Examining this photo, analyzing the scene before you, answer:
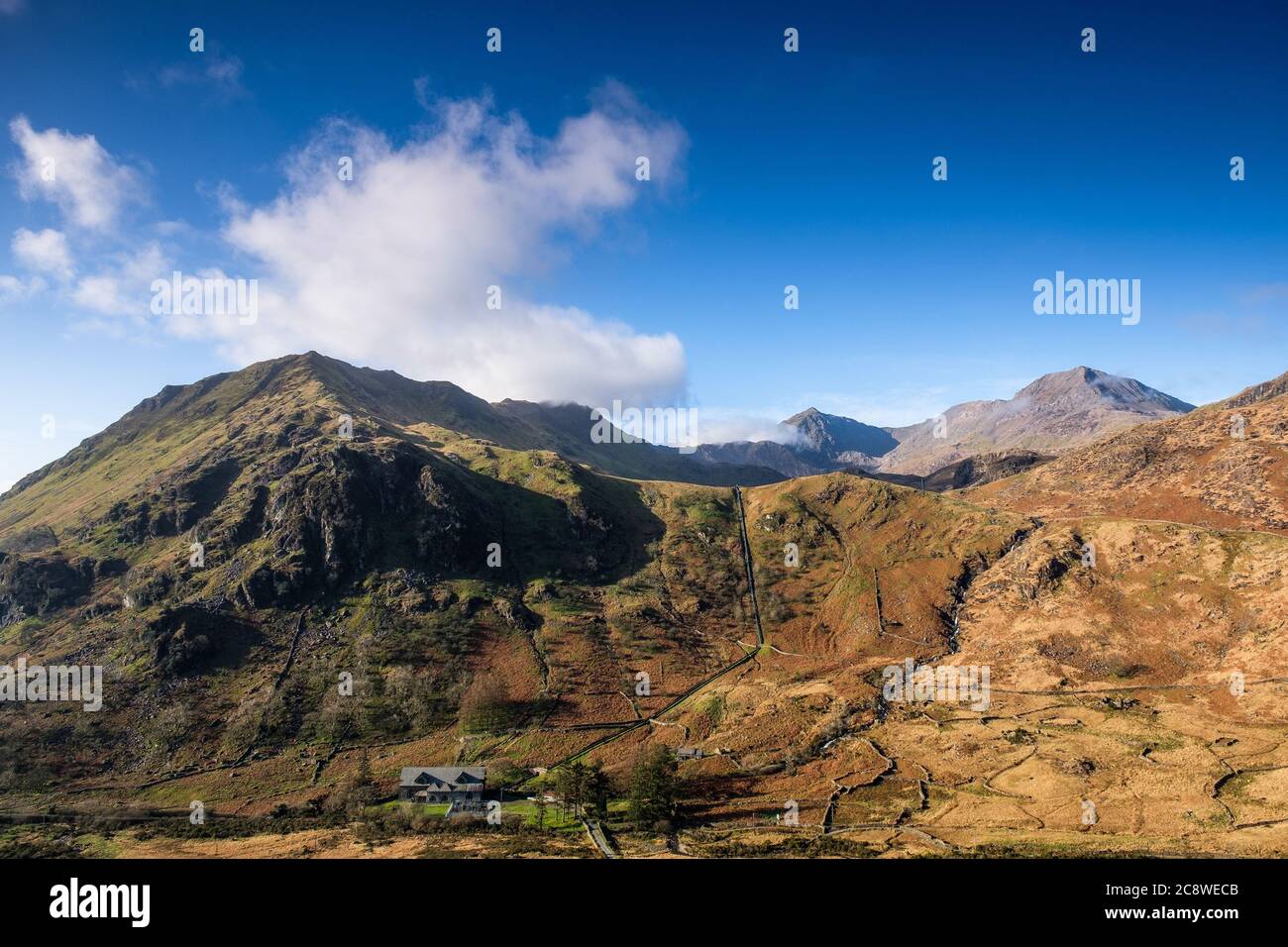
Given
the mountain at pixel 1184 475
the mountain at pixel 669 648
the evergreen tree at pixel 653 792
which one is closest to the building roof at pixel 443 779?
the mountain at pixel 669 648

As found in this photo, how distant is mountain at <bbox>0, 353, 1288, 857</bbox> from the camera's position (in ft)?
214

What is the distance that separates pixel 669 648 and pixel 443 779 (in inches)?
1900

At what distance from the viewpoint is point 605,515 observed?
155875mm

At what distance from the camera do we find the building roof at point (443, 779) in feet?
244

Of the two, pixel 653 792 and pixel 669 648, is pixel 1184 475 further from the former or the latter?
pixel 653 792

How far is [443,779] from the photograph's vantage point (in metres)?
75.1

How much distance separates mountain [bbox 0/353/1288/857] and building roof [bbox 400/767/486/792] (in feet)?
14.3

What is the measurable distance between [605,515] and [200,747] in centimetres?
8998

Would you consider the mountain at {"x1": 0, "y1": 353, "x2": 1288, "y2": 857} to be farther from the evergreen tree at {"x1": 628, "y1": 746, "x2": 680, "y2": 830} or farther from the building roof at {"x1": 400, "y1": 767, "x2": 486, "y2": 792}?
the building roof at {"x1": 400, "y1": 767, "x2": 486, "y2": 792}

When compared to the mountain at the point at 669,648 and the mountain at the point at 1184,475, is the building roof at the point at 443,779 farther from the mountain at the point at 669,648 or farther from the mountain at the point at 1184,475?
the mountain at the point at 1184,475

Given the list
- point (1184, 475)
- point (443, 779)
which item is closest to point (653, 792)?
point (443, 779)

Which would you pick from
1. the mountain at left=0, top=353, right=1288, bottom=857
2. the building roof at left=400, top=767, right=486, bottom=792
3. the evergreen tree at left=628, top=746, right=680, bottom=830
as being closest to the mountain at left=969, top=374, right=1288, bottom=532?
the mountain at left=0, top=353, right=1288, bottom=857

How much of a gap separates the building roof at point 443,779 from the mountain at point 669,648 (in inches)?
171
